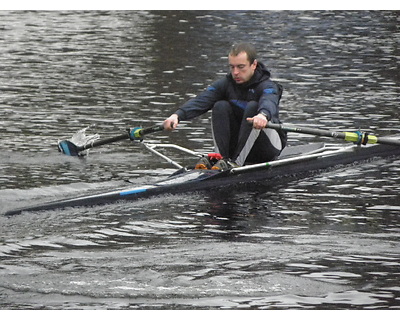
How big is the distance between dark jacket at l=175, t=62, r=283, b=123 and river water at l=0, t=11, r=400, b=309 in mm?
874

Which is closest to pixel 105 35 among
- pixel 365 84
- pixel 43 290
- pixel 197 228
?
pixel 365 84

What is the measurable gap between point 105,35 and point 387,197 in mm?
16336

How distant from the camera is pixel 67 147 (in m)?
13.0

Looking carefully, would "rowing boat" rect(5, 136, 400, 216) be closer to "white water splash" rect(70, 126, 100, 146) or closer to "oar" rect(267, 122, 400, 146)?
"oar" rect(267, 122, 400, 146)

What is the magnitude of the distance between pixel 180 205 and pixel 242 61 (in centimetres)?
182

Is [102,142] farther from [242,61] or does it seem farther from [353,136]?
[353,136]

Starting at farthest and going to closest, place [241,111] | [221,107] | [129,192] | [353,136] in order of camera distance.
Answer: [353,136] < [241,111] < [221,107] < [129,192]

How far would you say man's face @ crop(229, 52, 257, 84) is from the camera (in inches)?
447

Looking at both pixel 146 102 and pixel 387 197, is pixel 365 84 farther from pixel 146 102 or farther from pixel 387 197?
pixel 387 197

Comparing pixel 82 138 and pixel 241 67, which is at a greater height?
pixel 241 67

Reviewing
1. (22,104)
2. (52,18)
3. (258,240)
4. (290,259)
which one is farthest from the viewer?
A: (52,18)

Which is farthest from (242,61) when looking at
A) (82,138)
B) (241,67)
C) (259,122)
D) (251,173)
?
(82,138)

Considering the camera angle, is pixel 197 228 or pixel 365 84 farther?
pixel 365 84

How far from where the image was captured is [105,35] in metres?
26.5
